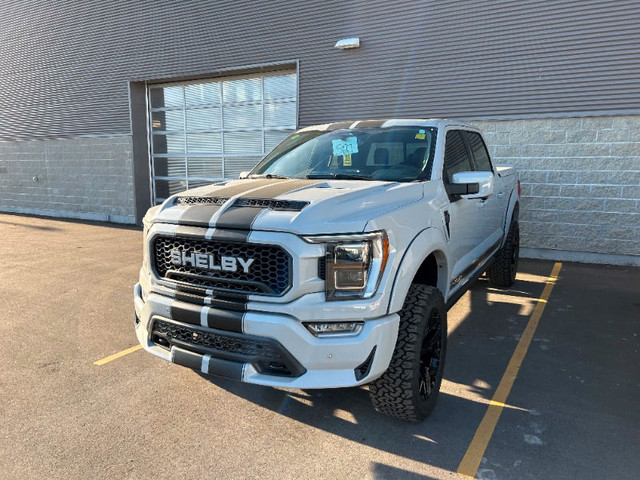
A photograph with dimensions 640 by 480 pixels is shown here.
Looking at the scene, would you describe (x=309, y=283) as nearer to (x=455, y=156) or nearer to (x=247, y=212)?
(x=247, y=212)

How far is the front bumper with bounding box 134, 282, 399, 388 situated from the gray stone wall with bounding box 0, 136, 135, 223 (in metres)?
11.8

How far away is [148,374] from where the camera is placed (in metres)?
3.79

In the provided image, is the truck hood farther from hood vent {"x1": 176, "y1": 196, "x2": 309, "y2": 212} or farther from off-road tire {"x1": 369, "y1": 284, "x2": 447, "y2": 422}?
off-road tire {"x1": 369, "y1": 284, "x2": 447, "y2": 422}

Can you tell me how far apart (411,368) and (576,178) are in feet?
21.9

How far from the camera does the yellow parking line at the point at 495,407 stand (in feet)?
8.67

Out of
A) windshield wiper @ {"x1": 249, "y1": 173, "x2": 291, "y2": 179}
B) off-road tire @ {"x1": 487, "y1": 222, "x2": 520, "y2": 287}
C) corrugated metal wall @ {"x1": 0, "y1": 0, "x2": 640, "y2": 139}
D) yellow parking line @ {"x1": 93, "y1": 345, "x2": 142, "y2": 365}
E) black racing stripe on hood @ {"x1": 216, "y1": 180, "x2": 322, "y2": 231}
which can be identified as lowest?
yellow parking line @ {"x1": 93, "y1": 345, "x2": 142, "y2": 365}

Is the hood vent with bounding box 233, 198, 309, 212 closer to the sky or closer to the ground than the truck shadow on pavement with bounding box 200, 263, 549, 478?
closer to the sky

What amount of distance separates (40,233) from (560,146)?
11753 millimetres

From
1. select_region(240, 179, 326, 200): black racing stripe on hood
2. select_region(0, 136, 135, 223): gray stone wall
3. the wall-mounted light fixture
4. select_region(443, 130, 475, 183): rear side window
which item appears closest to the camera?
select_region(240, 179, 326, 200): black racing stripe on hood

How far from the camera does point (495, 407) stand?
3.24m

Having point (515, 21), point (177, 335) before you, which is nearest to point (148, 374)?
point (177, 335)

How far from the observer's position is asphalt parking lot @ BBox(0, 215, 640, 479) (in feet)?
8.64

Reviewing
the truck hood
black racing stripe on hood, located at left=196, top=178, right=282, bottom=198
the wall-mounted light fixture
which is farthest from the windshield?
the wall-mounted light fixture

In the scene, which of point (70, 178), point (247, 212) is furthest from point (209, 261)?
point (70, 178)
